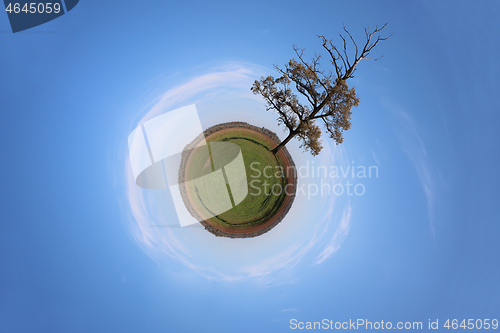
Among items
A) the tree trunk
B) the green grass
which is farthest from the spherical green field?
the tree trunk

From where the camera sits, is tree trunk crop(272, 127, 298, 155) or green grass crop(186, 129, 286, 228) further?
green grass crop(186, 129, 286, 228)

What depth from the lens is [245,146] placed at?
6945 mm

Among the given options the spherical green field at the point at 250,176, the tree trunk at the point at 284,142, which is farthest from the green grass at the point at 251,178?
the tree trunk at the point at 284,142

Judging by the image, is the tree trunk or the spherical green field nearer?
the tree trunk

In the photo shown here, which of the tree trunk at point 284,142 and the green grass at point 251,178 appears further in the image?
the green grass at point 251,178

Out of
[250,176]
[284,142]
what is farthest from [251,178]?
[284,142]

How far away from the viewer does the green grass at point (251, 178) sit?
673 centimetres

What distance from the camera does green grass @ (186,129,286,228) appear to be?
673 cm

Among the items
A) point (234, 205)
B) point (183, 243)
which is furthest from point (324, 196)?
point (183, 243)

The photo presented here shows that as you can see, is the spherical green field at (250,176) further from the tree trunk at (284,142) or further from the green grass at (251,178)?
the tree trunk at (284,142)

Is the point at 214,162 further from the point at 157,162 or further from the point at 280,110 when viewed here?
the point at 280,110

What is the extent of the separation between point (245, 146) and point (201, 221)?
8.25 feet

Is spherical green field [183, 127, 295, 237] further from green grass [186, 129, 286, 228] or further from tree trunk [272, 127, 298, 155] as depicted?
tree trunk [272, 127, 298, 155]

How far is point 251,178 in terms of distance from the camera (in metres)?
6.90
